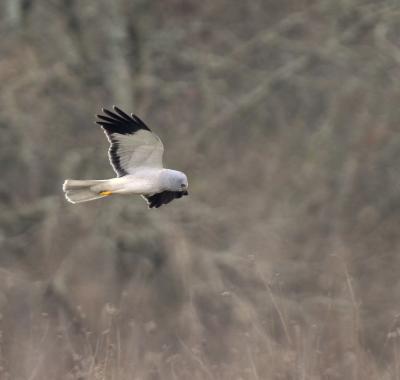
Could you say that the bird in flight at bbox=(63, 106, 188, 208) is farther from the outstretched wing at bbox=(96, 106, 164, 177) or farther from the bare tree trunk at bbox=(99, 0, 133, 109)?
the bare tree trunk at bbox=(99, 0, 133, 109)

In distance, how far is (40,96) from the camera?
11117 mm

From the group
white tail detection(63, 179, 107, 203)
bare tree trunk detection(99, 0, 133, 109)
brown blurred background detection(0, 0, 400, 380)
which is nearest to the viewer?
white tail detection(63, 179, 107, 203)

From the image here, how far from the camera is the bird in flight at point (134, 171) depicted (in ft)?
21.1

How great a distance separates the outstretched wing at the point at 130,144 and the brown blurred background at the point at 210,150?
12.8 feet

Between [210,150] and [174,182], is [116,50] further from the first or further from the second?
[174,182]

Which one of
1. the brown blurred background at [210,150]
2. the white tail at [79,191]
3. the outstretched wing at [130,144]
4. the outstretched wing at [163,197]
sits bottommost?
the outstretched wing at [163,197]

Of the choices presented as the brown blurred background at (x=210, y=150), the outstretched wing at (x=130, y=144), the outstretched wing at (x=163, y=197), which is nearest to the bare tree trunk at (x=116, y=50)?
the brown blurred background at (x=210, y=150)

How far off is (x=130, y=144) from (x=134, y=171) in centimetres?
14

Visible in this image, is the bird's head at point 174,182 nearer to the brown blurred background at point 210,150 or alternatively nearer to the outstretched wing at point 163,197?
the outstretched wing at point 163,197

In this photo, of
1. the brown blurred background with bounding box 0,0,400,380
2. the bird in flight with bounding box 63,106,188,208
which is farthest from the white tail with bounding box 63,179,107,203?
the brown blurred background with bounding box 0,0,400,380

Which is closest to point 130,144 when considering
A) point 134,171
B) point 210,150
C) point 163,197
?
point 134,171

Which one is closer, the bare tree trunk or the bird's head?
the bird's head

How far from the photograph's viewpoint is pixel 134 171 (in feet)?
21.7

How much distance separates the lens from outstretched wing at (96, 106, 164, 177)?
651 centimetres
